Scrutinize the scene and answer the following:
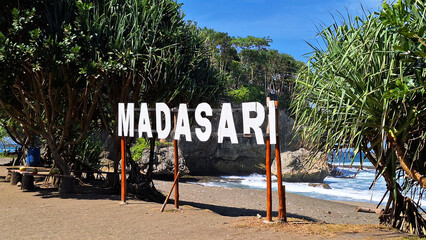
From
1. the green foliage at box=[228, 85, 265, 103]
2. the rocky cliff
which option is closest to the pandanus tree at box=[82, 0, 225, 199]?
the rocky cliff

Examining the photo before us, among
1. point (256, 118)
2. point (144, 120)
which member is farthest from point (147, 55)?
point (256, 118)

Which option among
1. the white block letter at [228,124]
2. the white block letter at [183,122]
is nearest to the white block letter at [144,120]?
the white block letter at [183,122]

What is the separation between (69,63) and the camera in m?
9.79

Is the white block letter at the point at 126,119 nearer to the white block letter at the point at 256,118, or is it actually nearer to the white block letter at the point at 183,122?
the white block letter at the point at 183,122

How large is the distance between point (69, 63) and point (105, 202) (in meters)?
3.45

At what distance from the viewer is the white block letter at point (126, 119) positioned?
8.99 meters

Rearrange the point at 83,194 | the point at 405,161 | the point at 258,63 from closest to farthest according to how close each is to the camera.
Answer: the point at 405,161
the point at 83,194
the point at 258,63

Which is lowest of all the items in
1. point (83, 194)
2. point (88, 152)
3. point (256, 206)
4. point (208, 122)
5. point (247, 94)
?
point (256, 206)

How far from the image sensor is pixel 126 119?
360 inches

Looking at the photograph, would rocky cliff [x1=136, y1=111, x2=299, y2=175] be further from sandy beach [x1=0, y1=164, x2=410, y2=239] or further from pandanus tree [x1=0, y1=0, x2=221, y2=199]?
sandy beach [x1=0, y1=164, x2=410, y2=239]

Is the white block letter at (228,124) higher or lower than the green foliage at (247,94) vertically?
lower

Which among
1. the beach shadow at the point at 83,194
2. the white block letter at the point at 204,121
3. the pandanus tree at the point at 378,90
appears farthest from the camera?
the beach shadow at the point at 83,194

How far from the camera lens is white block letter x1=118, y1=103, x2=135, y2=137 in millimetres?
8992

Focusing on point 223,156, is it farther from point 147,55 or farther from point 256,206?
point 147,55
